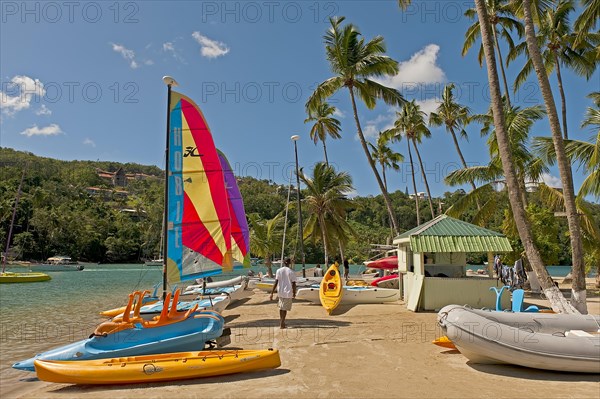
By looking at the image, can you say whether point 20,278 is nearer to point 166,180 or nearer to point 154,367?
point 166,180

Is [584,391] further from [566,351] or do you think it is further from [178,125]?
[178,125]

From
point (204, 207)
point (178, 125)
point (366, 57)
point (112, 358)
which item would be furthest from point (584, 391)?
point (366, 57)

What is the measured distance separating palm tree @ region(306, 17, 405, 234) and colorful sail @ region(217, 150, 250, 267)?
718cm

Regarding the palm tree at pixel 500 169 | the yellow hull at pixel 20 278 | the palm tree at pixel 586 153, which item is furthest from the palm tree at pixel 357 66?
the yellow hull at pixel 20 278

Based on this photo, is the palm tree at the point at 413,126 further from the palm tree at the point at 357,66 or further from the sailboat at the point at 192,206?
the sailboat at the point at 192,206

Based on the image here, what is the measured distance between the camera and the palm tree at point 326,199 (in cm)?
3241

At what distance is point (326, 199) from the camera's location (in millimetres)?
32094

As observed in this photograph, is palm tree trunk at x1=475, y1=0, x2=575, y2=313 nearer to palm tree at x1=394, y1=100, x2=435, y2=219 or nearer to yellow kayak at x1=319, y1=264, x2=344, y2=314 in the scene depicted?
yellow kayak at x1=319, y1=264, x2=344, y2=314

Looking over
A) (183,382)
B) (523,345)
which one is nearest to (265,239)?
(183,382)

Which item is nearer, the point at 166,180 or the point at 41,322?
the point at 166,180

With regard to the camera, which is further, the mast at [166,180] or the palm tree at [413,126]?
the palm tree at [413,126]

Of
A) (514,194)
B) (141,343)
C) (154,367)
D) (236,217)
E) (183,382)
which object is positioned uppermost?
(514,194)

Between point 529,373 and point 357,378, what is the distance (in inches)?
114

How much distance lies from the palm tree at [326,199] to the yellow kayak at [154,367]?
24.9m
